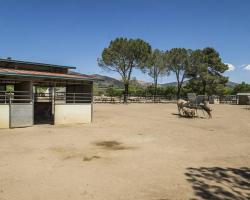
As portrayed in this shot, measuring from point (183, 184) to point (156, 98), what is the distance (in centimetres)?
4637

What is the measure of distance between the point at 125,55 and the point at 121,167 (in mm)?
39584

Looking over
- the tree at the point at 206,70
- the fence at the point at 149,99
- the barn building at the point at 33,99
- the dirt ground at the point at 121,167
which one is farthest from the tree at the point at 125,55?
the dirt ground at the point at 121,167

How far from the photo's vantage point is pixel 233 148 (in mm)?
10219

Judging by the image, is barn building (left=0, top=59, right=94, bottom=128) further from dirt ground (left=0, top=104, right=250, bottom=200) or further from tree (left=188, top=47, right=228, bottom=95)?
tree (left=188, top=47, right=228, bottom=95)

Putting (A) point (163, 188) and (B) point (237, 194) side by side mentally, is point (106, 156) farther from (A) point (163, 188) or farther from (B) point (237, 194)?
(B) point (237, 194)

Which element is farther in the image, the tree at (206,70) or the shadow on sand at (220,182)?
the tree at (206,70)

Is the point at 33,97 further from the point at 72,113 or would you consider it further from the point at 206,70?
the point at 206,70

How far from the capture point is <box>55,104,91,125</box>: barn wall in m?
16.0

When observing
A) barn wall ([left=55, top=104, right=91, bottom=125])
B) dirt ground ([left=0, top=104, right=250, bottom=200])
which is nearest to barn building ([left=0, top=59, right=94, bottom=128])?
barn wall ([left=55, top=104, right=91, bottom=125])

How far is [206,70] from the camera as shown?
56.9m

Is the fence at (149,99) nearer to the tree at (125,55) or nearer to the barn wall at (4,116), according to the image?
the tree at (125,55)

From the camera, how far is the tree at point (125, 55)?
1790 inches

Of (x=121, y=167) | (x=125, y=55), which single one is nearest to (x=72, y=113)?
(x=121, y=167)

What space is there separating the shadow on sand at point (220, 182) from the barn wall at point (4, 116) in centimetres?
1025
